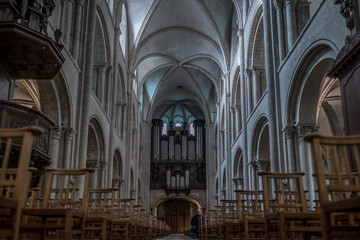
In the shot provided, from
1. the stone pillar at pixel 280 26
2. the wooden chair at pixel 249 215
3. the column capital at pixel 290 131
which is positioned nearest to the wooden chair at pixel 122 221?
the wooden chair at pixel 249 215

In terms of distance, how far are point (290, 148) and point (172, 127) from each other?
25.8 m

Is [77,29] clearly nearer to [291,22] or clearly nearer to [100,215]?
[291,22]

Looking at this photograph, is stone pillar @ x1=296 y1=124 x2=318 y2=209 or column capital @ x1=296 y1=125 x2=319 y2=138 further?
column capital @ x1=296 y1=125 x2=319 y2=138

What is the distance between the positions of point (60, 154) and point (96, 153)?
15.5 feet

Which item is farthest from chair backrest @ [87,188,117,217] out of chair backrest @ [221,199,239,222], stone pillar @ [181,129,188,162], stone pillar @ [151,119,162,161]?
stone pillar @ [181,129,188,162]

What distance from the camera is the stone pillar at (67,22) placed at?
11.9 meters

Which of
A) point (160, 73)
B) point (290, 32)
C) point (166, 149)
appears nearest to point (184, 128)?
point (166, 149)

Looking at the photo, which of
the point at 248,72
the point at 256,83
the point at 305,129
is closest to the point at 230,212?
the point at 305,129

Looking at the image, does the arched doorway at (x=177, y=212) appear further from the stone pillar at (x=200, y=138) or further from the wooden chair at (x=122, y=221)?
the wooden chair at (x=122, y=221)

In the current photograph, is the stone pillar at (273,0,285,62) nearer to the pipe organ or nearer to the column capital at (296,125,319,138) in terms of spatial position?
the column capital at (296,125,319,138)

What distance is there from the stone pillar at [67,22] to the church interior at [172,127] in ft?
0.18

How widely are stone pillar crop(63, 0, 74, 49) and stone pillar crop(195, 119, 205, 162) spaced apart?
24.3 m

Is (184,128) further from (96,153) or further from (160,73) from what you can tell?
(96,153)

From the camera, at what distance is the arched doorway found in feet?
119
